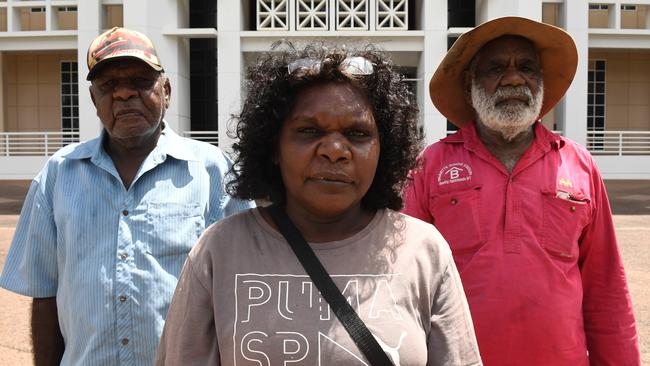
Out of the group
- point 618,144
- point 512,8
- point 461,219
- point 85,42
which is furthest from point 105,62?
point 618,144

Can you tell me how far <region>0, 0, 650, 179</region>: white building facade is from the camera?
55.1 ft

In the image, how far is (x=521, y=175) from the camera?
8.86ft

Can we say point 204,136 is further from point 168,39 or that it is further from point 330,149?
point 330,149

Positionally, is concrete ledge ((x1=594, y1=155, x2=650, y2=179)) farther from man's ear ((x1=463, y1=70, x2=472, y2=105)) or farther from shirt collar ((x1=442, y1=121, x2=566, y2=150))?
shirt collar ((x1=442, y1=121, x2=566, y2=150))

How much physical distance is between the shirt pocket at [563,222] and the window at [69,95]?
20390 mm

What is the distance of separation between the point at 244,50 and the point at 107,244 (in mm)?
15332

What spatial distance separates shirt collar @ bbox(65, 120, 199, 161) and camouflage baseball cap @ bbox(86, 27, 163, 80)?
0.84 ft

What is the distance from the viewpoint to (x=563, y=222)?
2.62 m

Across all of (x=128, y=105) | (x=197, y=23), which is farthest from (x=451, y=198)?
(x=197, y=23)

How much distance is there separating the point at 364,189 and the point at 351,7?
1571 cm

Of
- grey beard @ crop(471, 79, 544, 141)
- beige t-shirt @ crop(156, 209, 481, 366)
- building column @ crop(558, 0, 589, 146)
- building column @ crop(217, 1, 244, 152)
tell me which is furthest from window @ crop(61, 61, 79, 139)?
beige t-shirt @ crop(156, 209, 481, 366)

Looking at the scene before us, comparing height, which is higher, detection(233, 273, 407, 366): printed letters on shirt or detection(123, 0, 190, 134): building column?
detection(123, 0, 190, 134): building column

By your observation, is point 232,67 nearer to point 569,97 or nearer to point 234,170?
point 569,97

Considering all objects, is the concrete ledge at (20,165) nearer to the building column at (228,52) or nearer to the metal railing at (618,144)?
the building column at (228,52)
